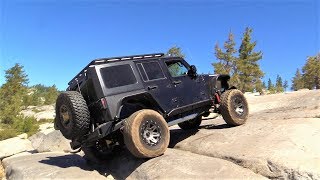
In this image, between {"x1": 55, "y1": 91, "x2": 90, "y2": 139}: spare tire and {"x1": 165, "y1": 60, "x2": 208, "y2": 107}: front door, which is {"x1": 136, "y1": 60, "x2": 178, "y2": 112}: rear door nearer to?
{"x1": 165, "y1": 60, "x2": 208, "y2": 107}: front door

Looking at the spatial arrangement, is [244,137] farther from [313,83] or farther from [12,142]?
[313,83]

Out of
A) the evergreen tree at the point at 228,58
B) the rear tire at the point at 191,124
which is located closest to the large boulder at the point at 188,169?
the rear tire at the point at 191,124

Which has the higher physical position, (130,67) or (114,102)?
(130,67)

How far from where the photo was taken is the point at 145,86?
920 centimetres

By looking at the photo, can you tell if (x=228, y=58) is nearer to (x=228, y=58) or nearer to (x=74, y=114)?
(x=228, y=58)

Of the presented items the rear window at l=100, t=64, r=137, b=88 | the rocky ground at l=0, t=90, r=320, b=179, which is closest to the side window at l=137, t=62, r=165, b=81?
the rear window at l=100, t=64, r=137, b=88

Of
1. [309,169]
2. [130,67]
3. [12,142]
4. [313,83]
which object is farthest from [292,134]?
[313,83]

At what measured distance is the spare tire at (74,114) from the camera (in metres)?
8.41

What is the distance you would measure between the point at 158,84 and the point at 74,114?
2.24 meters

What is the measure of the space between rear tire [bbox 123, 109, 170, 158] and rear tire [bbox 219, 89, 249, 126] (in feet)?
8.47

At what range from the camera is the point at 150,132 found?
851 cm

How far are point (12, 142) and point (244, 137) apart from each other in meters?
12.6

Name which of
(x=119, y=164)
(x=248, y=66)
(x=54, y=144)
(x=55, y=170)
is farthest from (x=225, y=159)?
(x=248, y=66)

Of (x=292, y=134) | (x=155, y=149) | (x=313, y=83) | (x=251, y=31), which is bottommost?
(x=313, y=83)
